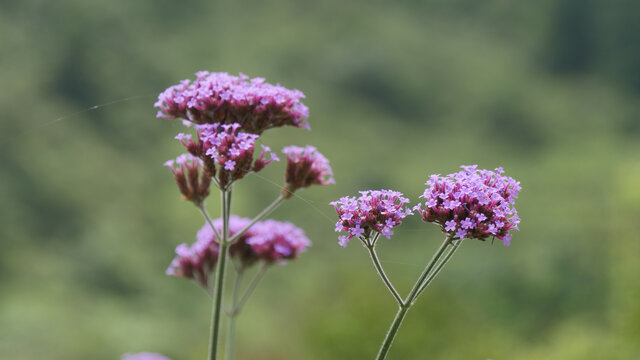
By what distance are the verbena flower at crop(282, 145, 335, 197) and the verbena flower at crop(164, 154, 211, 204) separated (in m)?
0.30

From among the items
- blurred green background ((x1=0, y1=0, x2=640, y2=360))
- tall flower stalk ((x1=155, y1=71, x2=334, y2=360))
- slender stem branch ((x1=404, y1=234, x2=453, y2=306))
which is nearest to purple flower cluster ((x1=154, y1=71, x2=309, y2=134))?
tall flower stalk ((x1=155, y1=71, x2=334, y2=360))

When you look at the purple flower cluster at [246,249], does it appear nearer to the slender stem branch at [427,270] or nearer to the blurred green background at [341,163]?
the slender stem branch at [427,270]

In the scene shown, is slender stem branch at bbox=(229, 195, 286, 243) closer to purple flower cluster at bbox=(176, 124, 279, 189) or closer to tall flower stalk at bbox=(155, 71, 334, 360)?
tall flower stalk at bbox=(155, 71, 334, 360)

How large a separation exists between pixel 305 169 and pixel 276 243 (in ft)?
2.05

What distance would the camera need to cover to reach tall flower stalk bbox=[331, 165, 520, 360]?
65.9 inches

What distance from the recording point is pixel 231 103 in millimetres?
2041

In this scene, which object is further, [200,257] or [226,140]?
[200,257]

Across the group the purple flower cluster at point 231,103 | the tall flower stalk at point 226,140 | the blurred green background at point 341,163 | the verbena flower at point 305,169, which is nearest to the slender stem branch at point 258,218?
the tall flower stalk at point 226,140

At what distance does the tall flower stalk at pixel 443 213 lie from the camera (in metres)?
1.67

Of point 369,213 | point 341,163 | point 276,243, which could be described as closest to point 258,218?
point 369,213

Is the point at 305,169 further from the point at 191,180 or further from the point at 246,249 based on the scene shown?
the point at 246,249

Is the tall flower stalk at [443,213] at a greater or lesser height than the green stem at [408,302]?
greater

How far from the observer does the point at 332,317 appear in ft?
36.9

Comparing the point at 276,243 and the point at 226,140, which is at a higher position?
the point at 276,243
